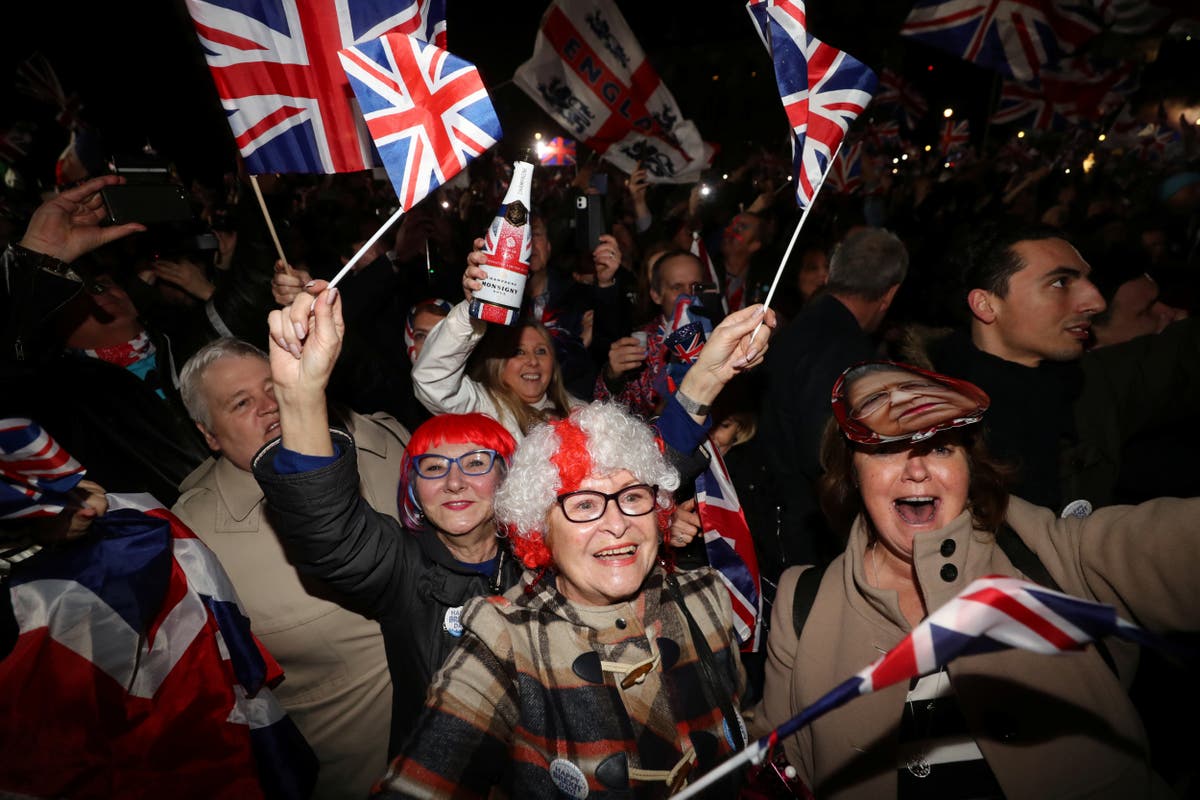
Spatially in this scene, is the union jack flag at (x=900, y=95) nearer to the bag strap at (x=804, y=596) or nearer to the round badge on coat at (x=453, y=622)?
the bag strap at (x=804, y=596)

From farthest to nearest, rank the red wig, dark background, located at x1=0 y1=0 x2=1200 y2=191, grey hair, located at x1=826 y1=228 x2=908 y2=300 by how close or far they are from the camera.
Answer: dark background, located at x1=0 y1=0 x2=1200 y2=191 < grey hair, located at x1=826 y1=228 x2=908 y2=300 < the red wig

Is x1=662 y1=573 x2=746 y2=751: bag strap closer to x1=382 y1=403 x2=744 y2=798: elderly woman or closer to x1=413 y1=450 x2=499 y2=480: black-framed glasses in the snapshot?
x1=382 y1=403 x2=744 y2=798: elderly woman

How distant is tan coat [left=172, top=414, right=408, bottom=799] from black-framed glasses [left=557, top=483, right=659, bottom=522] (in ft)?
3.52

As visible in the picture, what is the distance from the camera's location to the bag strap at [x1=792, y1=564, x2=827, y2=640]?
2.21 meters

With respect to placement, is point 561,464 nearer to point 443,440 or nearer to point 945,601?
point 443,440

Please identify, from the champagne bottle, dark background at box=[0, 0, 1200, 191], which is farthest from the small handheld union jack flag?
dark background at box=[0, 0, 1200, 191]

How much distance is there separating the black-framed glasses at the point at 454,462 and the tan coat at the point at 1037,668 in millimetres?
1283

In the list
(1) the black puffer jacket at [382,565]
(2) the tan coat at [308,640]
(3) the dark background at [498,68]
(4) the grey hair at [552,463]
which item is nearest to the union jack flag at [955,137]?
(3) the dark background at [498,68]

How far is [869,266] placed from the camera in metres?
3.62

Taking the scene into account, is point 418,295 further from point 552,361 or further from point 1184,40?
point 1184,40

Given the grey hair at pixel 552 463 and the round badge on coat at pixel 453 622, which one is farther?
the round badge on coat at pixel 453 622

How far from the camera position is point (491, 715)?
1.82 meters

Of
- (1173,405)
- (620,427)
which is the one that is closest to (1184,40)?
(1173,405)

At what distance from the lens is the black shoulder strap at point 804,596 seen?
2211 millimetres
